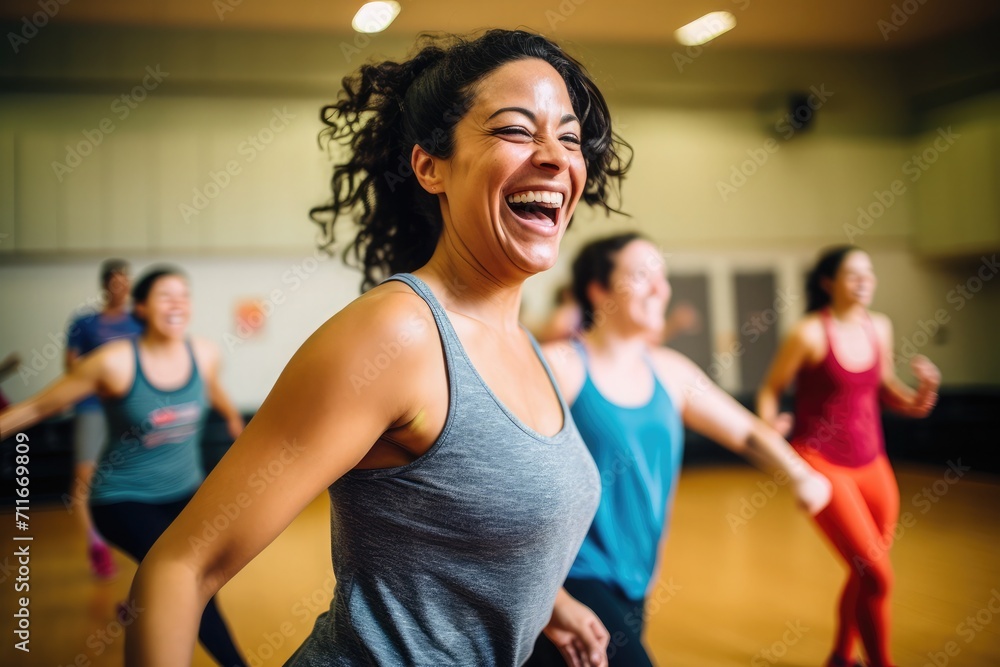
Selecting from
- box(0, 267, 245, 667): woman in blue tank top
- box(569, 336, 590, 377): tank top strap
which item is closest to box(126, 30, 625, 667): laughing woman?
box(569, 336, 590, 377): tank top strap

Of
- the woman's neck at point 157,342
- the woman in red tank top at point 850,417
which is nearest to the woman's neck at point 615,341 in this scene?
the woman in red tank top at point 850,417

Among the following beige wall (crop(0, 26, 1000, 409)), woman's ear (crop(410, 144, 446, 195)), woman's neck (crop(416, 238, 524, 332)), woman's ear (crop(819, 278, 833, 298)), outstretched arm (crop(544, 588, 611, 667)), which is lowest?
outstretched arm (crop(544, 588, 611, 667))

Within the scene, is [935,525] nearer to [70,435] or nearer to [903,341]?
[903,341]

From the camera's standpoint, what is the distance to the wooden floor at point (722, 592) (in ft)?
9.01

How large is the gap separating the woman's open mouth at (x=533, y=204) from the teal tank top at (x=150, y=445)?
6.16 ft

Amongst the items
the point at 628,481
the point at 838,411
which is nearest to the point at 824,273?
the point at 838,411

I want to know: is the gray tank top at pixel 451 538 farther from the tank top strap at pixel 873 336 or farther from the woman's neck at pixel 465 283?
the tank top strap at pixel 873 336

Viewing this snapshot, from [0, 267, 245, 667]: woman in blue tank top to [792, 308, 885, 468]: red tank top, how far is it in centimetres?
193

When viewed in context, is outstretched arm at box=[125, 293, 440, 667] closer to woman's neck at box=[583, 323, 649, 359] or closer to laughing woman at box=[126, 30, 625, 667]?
laughing woman at box=[126, 30, 625, 667]

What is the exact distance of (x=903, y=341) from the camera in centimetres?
670

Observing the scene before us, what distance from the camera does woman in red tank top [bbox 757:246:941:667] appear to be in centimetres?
236

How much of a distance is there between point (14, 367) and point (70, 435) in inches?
23.3

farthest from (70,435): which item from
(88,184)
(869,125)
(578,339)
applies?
(869,125)

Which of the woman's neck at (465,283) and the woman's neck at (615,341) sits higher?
the woman's neck at (465,283)
